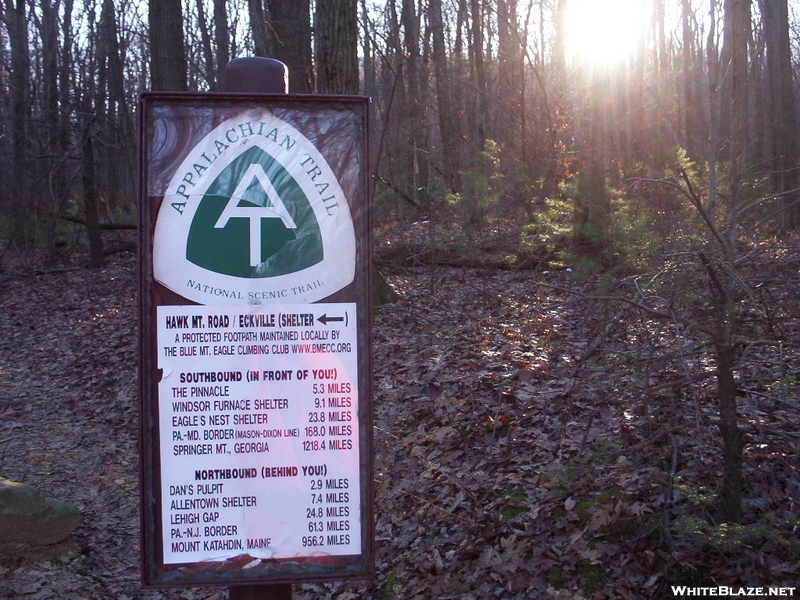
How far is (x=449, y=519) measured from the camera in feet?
17.9

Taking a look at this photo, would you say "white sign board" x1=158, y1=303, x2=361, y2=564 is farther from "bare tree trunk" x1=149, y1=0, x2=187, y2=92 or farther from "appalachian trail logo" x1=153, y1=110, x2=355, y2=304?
"bare tree trunk" x1=149, y1=0, x2=187, y2=92

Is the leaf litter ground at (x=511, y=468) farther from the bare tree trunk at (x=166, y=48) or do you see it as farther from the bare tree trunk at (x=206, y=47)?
the bare tree trunk at (x=206, y=47)

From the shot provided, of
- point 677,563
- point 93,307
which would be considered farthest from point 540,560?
point 93,307

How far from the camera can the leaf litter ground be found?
166 inches

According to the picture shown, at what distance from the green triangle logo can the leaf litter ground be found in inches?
85.6

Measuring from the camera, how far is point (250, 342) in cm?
264

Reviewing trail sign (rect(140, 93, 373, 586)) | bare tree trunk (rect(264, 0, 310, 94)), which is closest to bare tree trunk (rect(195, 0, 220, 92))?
bare tree trunk (rect(264, 0, 310, 94))

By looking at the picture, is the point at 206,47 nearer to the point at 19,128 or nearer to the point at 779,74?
the point at 19,128

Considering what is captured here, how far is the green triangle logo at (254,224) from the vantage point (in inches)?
103

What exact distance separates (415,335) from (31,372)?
6.17 metres
